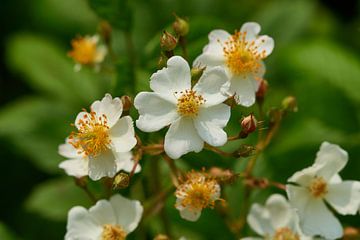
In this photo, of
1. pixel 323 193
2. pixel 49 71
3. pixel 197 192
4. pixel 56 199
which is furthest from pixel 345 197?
pixel 49 71

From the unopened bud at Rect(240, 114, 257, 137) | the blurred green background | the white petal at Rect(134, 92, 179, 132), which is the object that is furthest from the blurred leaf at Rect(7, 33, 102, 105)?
the unopened bud at Rect(240, 114, 257, 137)

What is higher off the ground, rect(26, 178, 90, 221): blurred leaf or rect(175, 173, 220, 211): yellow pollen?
rect(26, 178, 90, 221): blurred leaf

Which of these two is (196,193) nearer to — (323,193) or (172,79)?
(172,79)

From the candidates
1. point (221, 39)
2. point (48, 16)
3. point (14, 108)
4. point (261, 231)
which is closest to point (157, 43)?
point (221, 39)

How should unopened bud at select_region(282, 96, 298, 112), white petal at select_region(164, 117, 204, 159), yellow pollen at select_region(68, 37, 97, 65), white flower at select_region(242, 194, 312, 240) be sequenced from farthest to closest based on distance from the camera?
yellow pollen at select_region(68, 37, 97, 65)
white flower at select_region(242, 194, 312, 240)
unopened bud at select_region(282, 96, 298, 112)
white petal at select_region(164, 117, 204, 159)

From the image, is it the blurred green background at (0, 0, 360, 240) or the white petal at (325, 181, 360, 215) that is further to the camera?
the blurred green background at (0, 0, 360, 240)

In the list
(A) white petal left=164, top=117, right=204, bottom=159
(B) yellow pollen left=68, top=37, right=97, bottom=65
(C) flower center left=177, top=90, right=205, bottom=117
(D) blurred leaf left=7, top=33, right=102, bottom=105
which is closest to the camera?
(A) white petal left=164, top=117, right=204, bottom=159

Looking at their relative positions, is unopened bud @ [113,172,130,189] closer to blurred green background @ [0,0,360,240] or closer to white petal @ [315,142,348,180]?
blurred green background @ [0,0,360,240]
